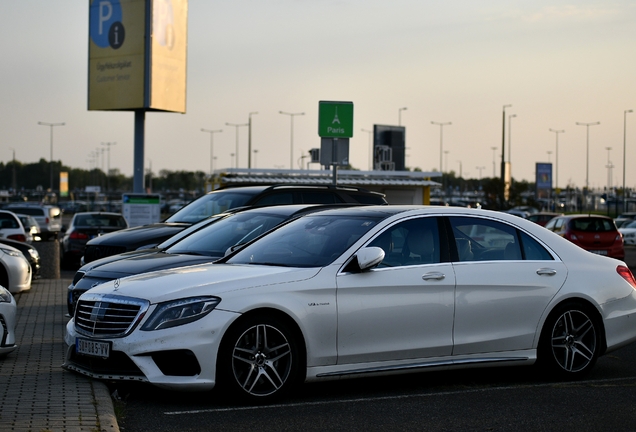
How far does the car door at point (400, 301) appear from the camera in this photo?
23.9 ft

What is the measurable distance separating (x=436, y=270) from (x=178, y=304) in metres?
2.21

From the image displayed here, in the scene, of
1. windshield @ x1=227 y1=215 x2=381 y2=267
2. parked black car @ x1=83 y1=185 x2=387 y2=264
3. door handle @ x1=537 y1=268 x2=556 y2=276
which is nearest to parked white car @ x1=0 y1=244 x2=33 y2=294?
parked black car @ x1=83 y1=185 x2=387 y2=264

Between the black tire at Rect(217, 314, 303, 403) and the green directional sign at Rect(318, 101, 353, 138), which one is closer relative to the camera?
the black tire at Rect(217, 314, 303, 403)

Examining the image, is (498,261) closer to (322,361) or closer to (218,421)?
(322,361)

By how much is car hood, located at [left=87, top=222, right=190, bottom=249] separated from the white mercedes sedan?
4.92m

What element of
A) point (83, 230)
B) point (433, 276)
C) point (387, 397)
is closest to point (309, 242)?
point (433, 276)

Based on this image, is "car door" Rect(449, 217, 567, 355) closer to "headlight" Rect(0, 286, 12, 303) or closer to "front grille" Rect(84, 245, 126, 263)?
"headlight" Rect(0, 286, 12, 303)

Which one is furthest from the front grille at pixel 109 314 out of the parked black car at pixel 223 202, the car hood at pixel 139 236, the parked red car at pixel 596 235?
the parked red car at pixel 596 235

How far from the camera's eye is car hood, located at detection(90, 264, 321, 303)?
22.7 feet

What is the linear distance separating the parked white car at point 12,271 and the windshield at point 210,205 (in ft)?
8.36

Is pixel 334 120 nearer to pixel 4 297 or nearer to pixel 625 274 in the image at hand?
pixel 625 274

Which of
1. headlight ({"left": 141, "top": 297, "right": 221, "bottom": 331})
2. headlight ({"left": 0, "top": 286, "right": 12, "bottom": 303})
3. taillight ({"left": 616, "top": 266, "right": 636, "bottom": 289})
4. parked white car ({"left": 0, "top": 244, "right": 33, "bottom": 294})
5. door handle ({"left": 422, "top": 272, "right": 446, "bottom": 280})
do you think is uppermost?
door handle ({"left": 422, "top": 272, "right": 446, "bottom": 280})

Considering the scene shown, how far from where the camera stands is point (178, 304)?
6.86m

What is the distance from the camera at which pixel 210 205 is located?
47.4ft
